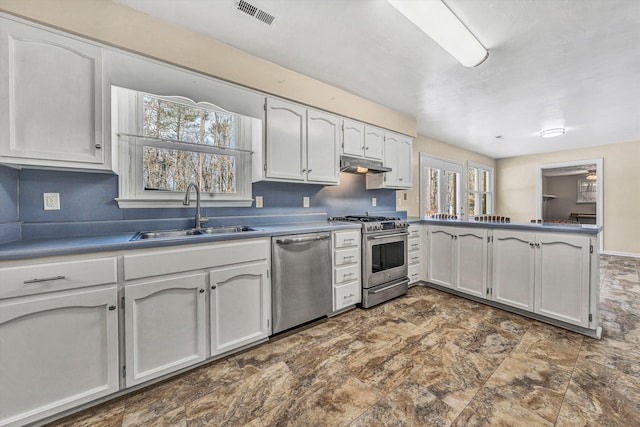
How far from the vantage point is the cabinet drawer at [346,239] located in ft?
8.47

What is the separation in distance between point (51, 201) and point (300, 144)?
1.98 meters

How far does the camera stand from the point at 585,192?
836cm

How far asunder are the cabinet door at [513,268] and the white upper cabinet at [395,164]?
1.38 metres

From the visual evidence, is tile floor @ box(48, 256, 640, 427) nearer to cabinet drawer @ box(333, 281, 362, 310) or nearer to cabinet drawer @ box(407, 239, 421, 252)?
cabinet drawer @ box(333, 281, 362, 310)

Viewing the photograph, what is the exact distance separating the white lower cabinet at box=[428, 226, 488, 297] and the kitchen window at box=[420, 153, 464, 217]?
1.26 m

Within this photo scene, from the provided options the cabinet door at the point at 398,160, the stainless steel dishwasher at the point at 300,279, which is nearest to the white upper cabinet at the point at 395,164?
the cabinet door at the point at 398,160

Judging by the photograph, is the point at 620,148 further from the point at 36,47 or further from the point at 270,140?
the point at 36,47

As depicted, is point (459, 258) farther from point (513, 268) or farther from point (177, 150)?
point (177, 150)

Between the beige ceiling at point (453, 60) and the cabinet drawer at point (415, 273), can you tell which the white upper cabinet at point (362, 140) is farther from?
the cabinet drawer at point (415, 273)

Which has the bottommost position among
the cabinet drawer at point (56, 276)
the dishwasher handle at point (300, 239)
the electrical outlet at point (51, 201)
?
the cabinet drawer at point (56, 276)

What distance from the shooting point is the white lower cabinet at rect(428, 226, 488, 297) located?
9.62 feet

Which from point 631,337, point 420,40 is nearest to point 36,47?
point 420,40

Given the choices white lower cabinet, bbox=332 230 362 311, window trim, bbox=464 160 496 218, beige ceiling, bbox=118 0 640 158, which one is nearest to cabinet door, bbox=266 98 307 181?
beige ceiling, bbox=118 0 640 158

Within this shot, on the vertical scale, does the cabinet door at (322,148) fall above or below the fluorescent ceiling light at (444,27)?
below
